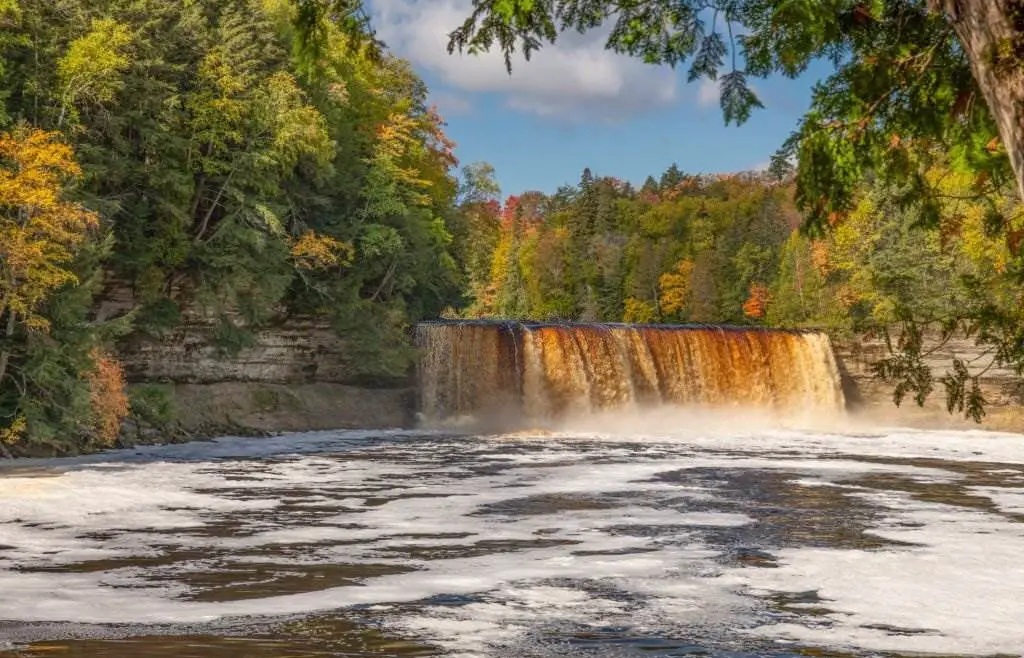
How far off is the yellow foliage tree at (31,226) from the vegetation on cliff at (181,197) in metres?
0.05

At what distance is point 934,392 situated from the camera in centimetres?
4559

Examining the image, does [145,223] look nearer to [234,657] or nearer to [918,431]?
[234,657]

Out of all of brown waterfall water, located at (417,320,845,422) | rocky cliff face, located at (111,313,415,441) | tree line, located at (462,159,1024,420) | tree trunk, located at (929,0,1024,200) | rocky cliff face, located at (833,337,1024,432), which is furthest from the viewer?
tree line, located at (462,159,1024,420)

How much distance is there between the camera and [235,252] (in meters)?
33.5

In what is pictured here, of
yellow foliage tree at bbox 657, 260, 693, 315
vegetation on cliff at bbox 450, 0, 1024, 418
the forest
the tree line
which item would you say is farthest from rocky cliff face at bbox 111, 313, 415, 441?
yellow foliage tree at bbox 657, 260, 693, 315

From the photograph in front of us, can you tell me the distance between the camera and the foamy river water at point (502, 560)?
8.10 metres

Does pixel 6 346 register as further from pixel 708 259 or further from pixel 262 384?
pixel 708 259

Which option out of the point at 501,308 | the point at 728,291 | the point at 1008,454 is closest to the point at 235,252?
the point at 1008,454

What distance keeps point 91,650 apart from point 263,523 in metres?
7.47

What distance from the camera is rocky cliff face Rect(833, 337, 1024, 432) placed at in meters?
44.8

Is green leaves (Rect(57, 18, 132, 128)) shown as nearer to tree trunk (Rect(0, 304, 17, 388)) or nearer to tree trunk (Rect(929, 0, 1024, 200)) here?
tree trunk (Rect(0, 304, 17, 388))

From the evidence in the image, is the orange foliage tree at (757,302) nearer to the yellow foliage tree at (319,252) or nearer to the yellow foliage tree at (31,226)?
the yellow foliage tree at (319,252)

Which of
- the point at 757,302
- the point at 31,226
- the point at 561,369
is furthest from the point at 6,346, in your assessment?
the point at 757,302

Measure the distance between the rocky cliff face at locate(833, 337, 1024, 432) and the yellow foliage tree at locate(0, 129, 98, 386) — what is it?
32366 mm
